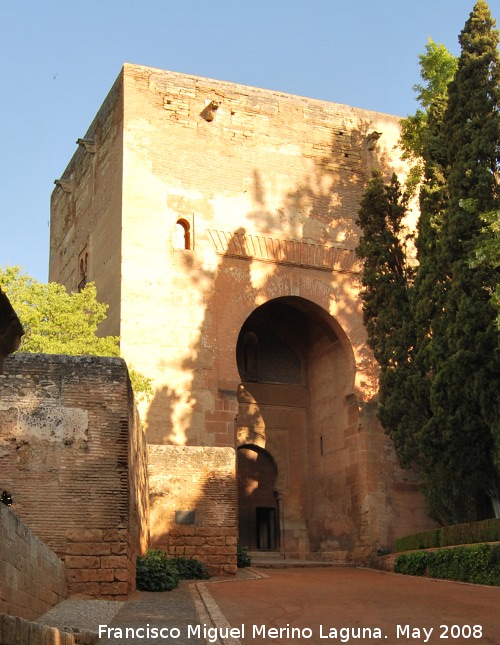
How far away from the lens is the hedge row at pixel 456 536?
42.0 feet

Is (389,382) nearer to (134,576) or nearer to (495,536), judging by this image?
(495,536)

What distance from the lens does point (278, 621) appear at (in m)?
7.96

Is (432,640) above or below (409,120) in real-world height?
below

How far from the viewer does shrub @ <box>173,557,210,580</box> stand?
13484 mm

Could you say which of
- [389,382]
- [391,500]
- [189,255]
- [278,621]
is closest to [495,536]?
[389,382]

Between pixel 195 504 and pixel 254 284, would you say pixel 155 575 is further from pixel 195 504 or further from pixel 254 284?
pixel 254 284

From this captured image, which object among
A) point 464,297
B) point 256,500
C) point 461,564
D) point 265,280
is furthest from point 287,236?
point 461,564

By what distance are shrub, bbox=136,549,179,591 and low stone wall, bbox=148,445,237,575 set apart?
257cm

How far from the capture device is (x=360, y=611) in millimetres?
8648

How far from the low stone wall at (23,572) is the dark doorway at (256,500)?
14.3 metres

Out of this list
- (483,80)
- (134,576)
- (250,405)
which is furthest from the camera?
(250,405)

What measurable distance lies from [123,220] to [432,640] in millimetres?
14014

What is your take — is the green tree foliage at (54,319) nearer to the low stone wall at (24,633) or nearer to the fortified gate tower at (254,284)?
the fortified gate tower at (254,284)

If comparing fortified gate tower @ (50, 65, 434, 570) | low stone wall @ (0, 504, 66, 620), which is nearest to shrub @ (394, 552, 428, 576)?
fortified gate tower @ (50, 65, 434, 570)
